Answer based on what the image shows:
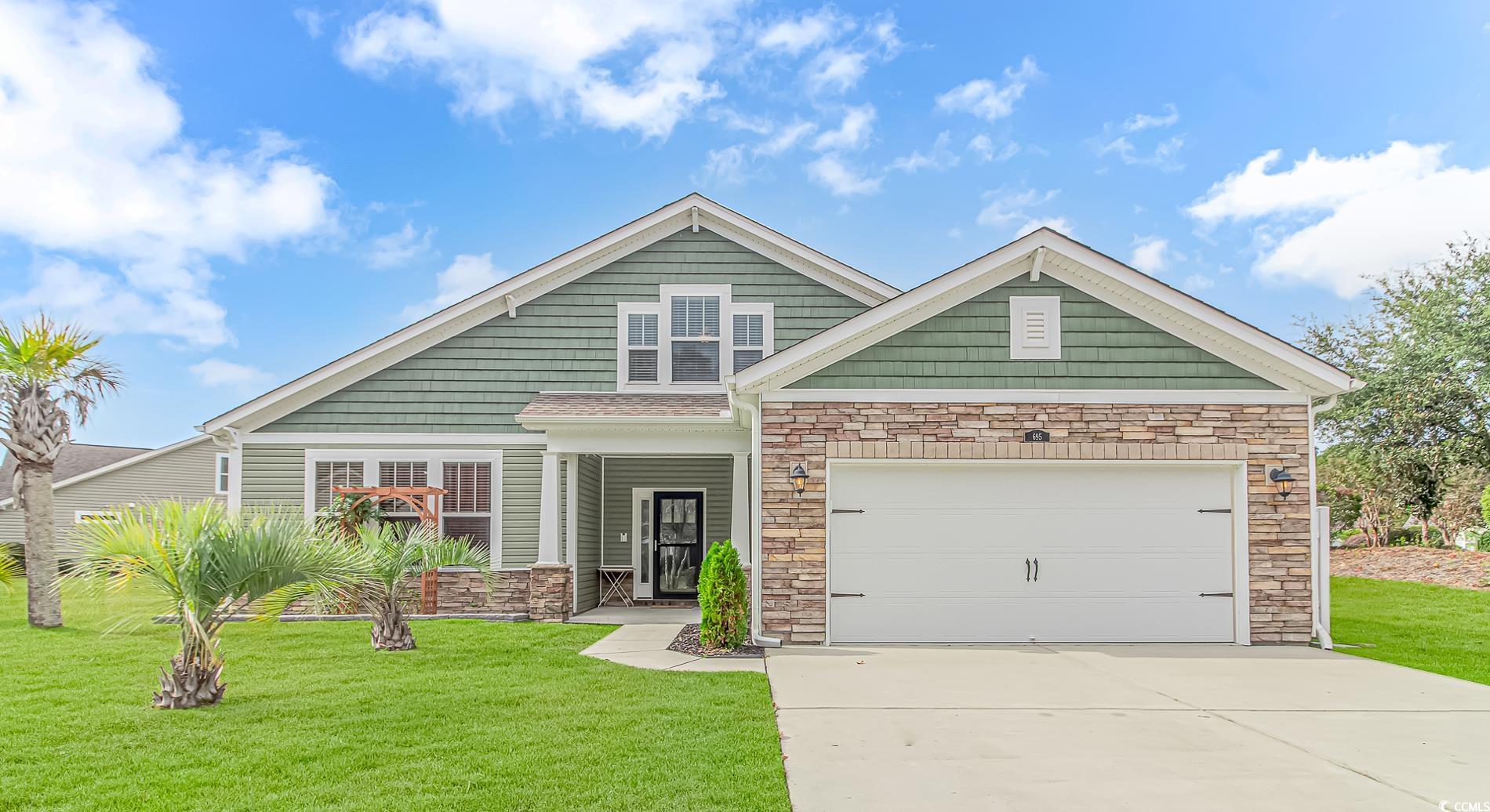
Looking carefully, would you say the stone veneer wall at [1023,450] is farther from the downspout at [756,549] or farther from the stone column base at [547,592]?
the stone column base at [547,592]

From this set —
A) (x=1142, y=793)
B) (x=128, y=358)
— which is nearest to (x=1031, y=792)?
(x=1142, y=793)

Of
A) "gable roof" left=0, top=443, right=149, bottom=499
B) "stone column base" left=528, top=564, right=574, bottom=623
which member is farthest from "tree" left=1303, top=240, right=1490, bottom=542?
"gable roof" left=0, top=443, right=149, bottom=499

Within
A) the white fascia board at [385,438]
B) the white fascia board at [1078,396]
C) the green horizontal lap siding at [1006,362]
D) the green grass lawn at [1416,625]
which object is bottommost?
the green grass lawn at [1416,625]

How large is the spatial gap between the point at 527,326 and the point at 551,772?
32.7 feet

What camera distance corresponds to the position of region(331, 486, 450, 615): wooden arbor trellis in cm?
1334

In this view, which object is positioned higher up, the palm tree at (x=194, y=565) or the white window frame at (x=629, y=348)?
the white window frame at (x=629, y=348)

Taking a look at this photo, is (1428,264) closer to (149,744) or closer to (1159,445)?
(1159,445)

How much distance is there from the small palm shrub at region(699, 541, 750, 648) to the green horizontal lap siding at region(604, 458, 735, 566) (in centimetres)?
594

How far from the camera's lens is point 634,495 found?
637 inches

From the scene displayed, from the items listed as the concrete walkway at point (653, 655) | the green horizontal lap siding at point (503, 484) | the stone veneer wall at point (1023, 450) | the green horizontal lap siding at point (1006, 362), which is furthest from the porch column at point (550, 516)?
the green horizontal lap siding at point (1006, 362)

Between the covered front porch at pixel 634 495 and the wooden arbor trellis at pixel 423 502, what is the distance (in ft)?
4.97

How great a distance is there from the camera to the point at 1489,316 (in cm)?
1922

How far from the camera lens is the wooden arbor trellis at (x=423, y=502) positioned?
1334 centimetres

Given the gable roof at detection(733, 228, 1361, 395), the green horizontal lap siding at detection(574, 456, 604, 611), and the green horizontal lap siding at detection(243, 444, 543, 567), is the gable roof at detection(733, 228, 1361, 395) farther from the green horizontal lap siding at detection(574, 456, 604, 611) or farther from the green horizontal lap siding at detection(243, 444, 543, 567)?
the green horizontal lap siding at detection(243, 444, 543, 567)
